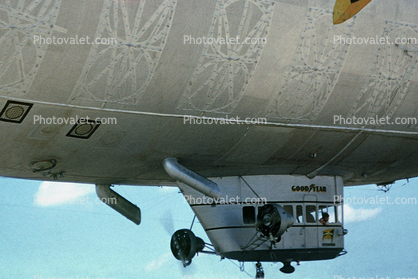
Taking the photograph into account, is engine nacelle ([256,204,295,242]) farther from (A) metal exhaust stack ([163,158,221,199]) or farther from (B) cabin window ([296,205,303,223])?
(A) metal exhaust stack ([163,158,221,199])

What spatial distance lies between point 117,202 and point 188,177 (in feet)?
14.8

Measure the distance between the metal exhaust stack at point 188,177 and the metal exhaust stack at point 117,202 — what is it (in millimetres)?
3847

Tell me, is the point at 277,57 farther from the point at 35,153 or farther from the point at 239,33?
the point at 35,153

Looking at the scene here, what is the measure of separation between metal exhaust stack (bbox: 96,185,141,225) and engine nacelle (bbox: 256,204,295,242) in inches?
188

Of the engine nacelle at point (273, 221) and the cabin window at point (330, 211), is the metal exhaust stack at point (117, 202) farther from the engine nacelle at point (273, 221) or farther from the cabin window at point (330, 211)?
the cabin window at point (330, 211)

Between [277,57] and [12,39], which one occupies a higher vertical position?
[277,57]

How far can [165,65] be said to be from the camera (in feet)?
41.1

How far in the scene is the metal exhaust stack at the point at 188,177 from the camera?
15.0m

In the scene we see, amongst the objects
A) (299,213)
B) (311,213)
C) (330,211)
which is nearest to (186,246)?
(299,213)

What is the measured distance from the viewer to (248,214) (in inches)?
680

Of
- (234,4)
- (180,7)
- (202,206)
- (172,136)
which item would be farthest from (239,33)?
(202,206)

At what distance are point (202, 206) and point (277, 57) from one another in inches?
228

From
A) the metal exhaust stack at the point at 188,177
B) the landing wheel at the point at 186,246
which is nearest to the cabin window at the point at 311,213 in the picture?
the landing wheel at the point at 186,246

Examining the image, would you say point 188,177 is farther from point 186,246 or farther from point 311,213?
point 311,213
